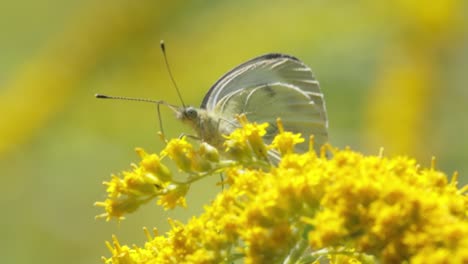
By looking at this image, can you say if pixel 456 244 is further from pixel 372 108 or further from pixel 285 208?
pixel 372 108

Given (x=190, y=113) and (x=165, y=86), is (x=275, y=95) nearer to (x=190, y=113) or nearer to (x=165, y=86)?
(x=190, y=113)

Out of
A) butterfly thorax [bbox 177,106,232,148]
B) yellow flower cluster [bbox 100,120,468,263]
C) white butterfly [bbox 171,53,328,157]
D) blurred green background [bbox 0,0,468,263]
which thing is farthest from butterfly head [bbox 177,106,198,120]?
blurred green background [bbox 0,0,468,263]

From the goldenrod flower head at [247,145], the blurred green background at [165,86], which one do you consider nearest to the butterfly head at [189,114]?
the goldenrod flower head at [247,145]

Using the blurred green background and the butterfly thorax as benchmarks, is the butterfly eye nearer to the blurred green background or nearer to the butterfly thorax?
the butterfly thorax

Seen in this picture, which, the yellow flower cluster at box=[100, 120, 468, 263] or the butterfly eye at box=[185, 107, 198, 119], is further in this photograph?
the butterfly eye at box=[185, 107, 198, 119]

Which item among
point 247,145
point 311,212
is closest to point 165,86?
point 247,145

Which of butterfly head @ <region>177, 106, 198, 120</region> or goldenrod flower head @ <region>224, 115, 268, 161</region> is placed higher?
butterfly head @ <region>177, 106, 198, 120</region>
